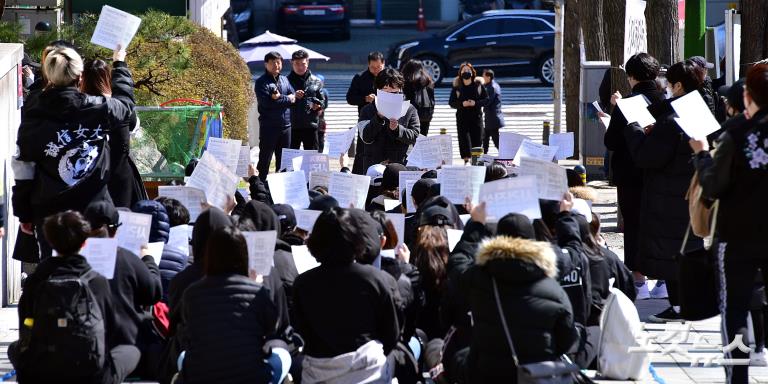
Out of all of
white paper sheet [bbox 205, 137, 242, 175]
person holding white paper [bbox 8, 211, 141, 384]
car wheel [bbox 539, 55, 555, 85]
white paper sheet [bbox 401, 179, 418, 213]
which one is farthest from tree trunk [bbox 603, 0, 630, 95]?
car wheel [bbox 539, 55, 555, 85]

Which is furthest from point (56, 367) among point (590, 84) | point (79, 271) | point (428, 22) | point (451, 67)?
point (428, 22)

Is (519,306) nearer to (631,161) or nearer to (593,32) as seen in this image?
(631,161)

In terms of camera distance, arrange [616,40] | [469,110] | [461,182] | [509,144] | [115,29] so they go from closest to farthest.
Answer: [461,182] → [115,29] → [509,144] → [616,40] → [469,110]

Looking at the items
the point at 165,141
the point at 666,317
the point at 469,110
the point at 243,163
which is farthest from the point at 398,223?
the point at 469,110

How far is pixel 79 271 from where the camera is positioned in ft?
20.3

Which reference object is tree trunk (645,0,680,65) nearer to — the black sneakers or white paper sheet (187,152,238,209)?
the black sneakers

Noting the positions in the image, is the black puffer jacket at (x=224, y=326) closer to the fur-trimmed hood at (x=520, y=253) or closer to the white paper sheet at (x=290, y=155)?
the fur-trimmed hood at (x=520, y=253)

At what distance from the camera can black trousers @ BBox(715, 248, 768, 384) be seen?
6418mm

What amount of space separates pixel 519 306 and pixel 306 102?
968 cm

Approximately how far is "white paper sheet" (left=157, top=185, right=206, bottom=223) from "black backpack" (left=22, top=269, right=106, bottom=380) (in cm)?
179

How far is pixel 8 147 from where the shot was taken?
30.2 feet

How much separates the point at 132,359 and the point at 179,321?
31 cm

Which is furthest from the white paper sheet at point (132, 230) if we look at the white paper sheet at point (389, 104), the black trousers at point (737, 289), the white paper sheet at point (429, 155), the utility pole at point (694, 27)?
the utility pole at point (694, 27)

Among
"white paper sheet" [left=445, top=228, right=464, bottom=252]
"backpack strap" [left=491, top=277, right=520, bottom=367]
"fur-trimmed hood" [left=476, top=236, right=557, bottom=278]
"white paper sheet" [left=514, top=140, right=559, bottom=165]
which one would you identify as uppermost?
"white paper sheet" [left=514, top=140, right=559, bottom=165]
